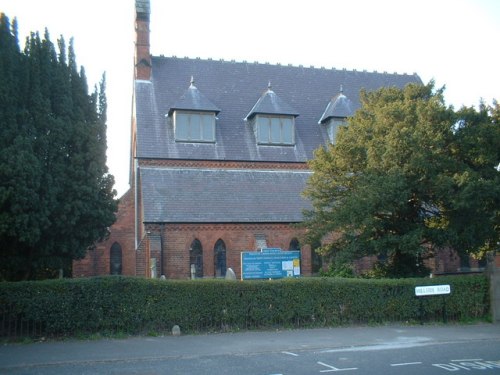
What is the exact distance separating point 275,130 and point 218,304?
52.2 feet

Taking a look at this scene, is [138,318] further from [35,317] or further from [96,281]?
[35,317]

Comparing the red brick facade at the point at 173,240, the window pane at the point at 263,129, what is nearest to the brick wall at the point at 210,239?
the red brick facade at the point at 173,240

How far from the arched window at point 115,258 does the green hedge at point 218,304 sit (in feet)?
43.2

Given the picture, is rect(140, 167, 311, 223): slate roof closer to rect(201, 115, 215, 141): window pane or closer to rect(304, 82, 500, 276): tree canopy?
rect(201, 115, 215, 141): window pane

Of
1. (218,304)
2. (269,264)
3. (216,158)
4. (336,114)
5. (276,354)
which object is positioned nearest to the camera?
(276,354)

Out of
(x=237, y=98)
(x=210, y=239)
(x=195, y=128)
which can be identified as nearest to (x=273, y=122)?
(x=237, y=98)

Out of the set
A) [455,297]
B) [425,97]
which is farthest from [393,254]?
[425,97]

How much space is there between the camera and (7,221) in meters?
15.9

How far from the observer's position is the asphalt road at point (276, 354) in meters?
11.2

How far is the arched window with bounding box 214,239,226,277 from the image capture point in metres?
26.3

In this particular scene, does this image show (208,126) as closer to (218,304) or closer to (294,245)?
(294,245)

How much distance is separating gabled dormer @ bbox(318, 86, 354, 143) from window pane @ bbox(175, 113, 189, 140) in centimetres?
824

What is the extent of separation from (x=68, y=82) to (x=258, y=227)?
37.7ft

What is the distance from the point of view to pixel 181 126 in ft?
96.1
